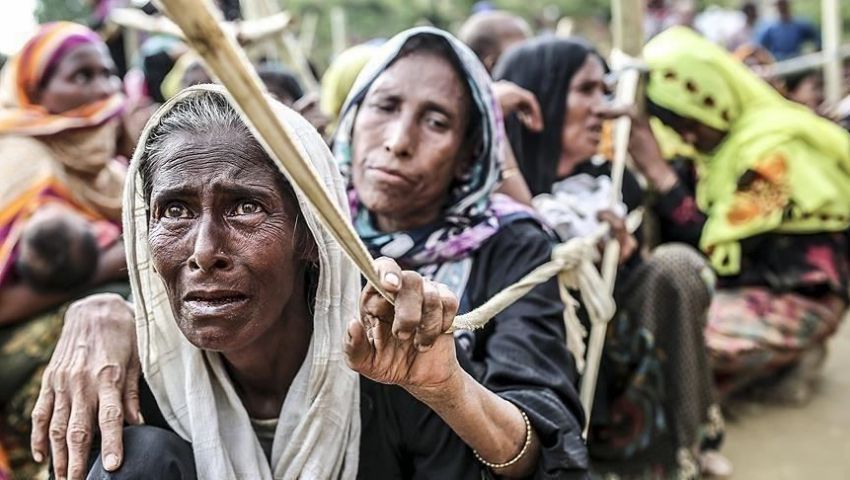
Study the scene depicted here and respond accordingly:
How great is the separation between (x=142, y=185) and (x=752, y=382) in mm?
3380

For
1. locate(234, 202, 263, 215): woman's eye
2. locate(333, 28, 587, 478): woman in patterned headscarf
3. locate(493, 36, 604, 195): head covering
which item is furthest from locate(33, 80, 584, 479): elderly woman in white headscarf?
locate(493, 36, 604, 195): head covering

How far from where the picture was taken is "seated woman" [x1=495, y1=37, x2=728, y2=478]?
292cm

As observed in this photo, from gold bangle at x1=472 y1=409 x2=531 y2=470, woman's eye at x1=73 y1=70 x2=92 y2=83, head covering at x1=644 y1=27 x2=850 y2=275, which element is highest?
gold bangle at x1=472 y1=409 x2=531 y2=470

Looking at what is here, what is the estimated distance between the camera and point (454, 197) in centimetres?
212

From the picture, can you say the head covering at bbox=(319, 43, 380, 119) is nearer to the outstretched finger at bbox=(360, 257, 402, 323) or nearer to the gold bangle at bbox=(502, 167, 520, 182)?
the gold bangle at bbox=(502, 167, 520, 182)

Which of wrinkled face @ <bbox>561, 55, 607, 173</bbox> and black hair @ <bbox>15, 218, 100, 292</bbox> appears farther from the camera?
wrinkled face @ <bbox>561, 55, 607, 173</bbox>

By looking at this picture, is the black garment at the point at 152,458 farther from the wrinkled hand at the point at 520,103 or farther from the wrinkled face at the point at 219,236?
the wrinkled hand at the point at 520,103

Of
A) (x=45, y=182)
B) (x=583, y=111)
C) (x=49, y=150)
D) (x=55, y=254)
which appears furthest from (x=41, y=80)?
(x=583, y=111)

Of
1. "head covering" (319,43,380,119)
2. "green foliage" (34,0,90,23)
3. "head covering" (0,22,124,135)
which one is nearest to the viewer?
"head covering" (0,22,124,135)

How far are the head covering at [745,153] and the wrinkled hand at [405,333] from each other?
2.62m

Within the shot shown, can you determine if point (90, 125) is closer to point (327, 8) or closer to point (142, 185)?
point (142, 185)

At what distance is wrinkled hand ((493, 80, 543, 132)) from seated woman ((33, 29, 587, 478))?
75cm

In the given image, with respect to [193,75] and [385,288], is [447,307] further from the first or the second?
[193,75]

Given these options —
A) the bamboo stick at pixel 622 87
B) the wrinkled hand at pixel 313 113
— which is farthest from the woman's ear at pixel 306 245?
the wrinkled hand at pixel 313 113
